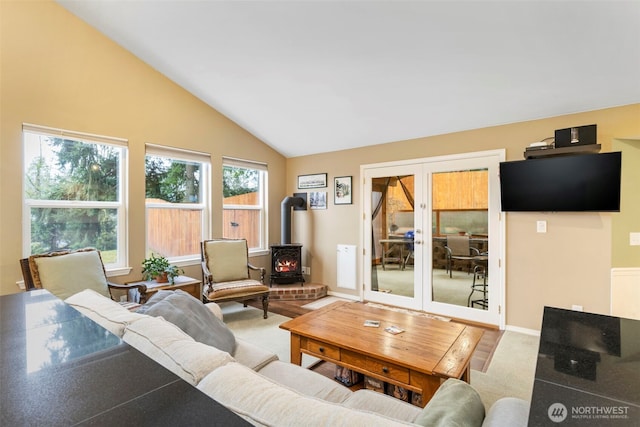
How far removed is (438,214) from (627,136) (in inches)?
76.0

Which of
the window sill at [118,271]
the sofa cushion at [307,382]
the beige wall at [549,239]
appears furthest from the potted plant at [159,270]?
the beige wall at [549,239]

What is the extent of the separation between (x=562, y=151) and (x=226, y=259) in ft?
13.2

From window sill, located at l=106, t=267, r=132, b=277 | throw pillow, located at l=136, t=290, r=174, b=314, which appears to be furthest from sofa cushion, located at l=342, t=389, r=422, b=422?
window sill, located at l=106, t=267, r=132, b=277

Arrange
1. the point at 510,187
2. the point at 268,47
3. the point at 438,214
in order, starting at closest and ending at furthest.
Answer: the point at 268,47 → the point at 510,187 → the point at 438,214

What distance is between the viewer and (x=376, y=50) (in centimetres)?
281

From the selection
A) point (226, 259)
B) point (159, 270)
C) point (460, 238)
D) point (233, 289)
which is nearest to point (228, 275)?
point (226, 259)

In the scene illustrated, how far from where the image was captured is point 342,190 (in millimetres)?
4836

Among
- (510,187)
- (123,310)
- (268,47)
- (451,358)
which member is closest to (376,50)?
(268,47)

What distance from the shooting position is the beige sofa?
72 cm

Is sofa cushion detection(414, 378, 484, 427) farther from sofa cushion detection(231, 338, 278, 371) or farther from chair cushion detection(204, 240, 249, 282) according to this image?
chair cushion detection(204, 240, 249, 282)

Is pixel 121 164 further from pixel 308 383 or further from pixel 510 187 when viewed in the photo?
pixel 510 187

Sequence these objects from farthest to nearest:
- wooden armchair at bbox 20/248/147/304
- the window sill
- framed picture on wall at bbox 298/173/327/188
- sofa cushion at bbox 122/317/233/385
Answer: framed picture on wall at bbox 298/173/327/188, the window sill, wooden armchair at bbox 20/248/147/304, sofa cushion at bbox 122/317/233/385

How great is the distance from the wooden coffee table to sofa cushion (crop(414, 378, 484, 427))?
744 mm

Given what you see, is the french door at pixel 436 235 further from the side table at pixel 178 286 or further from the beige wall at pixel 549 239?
the side table at pixel 178 286
